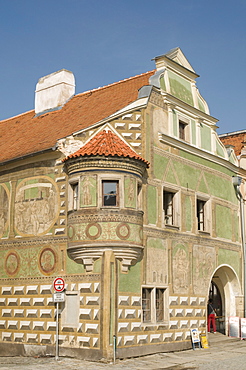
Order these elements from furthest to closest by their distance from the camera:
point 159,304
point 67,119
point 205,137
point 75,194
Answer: point 205,137 < point 67,119 < point 159,304 < point 75,194

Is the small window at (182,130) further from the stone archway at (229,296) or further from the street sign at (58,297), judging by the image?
the street sign at (58,297)

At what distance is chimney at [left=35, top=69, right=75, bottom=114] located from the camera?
83.7 feet

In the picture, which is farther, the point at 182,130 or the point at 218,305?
the point at 218,305

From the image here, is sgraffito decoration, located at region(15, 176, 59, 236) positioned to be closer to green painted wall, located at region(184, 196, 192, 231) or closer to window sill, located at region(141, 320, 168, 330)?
window sill, located at region(141, 320, 168, 330)

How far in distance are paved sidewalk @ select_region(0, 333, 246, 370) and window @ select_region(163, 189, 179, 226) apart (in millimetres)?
4798

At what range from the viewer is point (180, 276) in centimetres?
1994

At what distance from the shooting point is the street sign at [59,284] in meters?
16.6

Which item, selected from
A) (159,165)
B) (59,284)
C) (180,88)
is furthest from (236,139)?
(59,284)

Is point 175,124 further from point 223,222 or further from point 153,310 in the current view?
point 153,310

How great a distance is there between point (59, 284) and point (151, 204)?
177 inches

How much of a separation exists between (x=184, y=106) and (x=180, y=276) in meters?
6.85

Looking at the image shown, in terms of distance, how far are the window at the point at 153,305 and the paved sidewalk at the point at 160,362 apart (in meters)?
1.23

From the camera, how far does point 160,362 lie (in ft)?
55.3

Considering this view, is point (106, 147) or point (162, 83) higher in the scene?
point (162, 83)
